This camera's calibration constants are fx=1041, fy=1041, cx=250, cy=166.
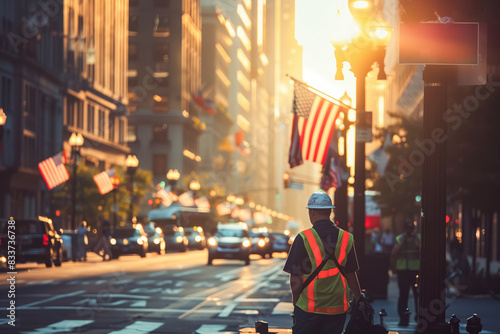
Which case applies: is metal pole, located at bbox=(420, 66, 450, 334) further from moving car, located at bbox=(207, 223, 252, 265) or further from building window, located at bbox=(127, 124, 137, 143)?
building window, located at bbox=(127, 124, 137, 143)

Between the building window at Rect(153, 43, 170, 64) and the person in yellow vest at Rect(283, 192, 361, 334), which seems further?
the building window at Rect(153, 43, 170, 64)

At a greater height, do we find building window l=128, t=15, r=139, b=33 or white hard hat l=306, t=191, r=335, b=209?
building window l=128, t=15, r=139, b=33

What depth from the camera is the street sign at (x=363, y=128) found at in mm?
18359

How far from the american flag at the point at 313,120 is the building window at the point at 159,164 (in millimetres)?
99403

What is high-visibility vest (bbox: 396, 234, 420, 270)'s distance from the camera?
18.7 metres

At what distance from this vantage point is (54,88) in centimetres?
A: 7419

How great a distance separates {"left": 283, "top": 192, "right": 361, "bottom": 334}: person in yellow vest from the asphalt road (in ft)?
26.6

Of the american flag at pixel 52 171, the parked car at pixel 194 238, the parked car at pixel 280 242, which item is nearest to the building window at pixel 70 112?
the parked car at pixel 194 238

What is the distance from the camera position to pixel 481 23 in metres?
9.13

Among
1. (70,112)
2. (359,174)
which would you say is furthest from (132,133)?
(359,174)

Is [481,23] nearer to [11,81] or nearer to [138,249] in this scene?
[138,249]

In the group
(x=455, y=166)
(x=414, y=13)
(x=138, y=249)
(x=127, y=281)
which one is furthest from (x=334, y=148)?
(x=138, y=249)

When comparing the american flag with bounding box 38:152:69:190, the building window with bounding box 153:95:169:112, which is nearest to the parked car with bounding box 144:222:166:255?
the american flag with bounding box 38:152:69:190

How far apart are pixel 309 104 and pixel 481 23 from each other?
14.4 m
